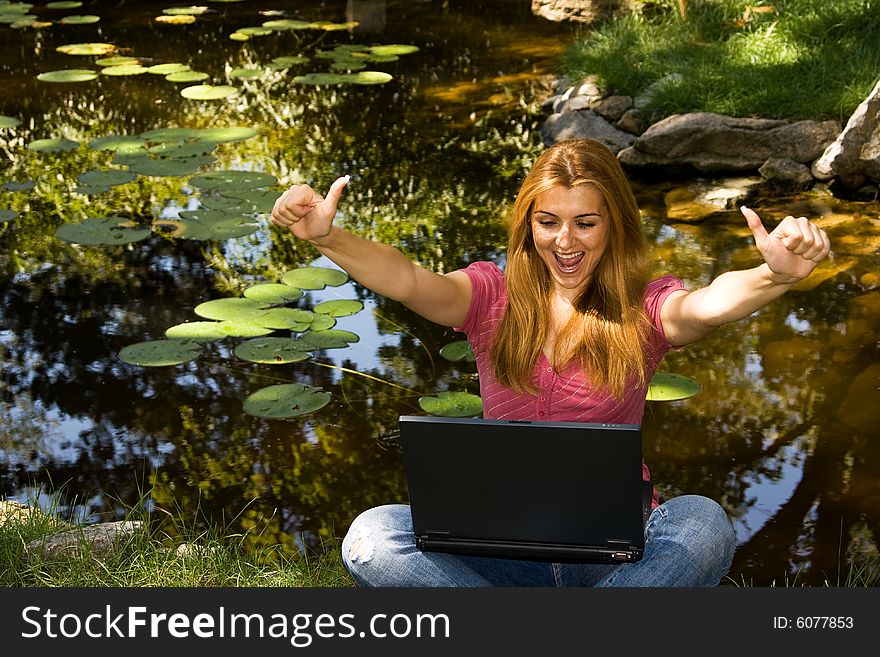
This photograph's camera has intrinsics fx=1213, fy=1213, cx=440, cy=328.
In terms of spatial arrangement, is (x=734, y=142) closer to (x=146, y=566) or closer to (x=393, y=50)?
(x=393, y=50)

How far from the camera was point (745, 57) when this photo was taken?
18.0 ft

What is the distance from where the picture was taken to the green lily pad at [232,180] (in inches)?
185

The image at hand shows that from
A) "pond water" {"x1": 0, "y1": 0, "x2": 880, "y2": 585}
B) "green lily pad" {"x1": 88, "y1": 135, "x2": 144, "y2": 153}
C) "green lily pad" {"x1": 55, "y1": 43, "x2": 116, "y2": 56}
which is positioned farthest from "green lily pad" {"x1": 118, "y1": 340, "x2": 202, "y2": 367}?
"green lily pad" {"x1": 55, "y1": 43, "x2": 116, "y2": 56}

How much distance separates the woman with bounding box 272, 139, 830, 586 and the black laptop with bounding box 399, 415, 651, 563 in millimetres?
85

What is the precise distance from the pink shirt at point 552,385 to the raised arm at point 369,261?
0.13 ft

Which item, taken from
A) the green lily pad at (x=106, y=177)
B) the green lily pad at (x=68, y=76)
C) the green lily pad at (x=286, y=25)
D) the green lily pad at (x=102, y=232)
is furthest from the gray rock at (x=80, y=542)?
the green lily pad at (x=286, y=25)

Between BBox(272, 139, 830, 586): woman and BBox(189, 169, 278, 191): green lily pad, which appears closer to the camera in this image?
BBox(272, 139, 830, 586): woman

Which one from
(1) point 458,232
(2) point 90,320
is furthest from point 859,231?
(2) point 90,320

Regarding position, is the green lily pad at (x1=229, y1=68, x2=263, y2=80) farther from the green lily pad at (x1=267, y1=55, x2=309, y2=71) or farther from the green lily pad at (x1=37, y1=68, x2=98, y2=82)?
the green lily pad at (x1=37, y1=68, x2=98, y2=82)

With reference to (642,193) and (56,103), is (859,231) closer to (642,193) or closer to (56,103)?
(642,193)

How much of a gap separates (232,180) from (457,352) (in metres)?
1.72

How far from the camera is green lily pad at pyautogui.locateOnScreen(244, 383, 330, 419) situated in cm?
312

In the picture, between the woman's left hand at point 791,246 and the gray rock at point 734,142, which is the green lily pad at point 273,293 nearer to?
the gray rock at point 734,142

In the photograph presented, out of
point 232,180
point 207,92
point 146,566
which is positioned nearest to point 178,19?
point 207,92
